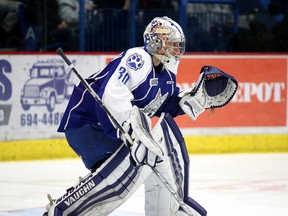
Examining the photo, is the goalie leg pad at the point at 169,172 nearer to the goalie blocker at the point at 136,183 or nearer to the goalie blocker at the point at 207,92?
the goalie blocker at the point at 136,183

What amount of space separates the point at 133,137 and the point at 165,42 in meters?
0.57

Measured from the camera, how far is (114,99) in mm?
4699

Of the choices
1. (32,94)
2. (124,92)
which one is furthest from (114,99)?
(32,94)

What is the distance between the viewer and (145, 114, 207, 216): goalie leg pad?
4.89 meters

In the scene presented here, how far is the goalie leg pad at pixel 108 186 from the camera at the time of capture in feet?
15.8

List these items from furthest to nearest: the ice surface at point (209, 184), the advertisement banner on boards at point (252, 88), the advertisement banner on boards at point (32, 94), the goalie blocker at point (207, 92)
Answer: the advertisement banner on boards at point (252, 88)
the advertisement banner on boards at point (32, 94)
the ice surface at point (209, 184)
the goalie blocker at point (207, 92)

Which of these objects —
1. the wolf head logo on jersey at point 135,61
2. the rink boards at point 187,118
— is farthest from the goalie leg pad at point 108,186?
the rink boards at point 187,118

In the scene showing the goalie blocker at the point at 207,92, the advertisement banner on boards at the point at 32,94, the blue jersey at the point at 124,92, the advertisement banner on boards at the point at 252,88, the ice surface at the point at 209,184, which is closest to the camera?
the blue jersey at the point at 124,92

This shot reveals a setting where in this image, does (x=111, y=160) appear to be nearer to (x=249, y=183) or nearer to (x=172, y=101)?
(x=172, y=101)

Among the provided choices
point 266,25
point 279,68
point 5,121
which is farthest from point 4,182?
point 266,25

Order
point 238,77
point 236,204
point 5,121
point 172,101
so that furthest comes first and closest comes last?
point 238,77
point 5,121
point 236,204
point 172,101

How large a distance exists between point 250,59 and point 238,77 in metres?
0.22

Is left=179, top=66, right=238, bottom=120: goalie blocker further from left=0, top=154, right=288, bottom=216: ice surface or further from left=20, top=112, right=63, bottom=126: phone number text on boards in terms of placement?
left=20, top=112, right=63, bottom=126: phone number text on boards

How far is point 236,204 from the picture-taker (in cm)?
669
